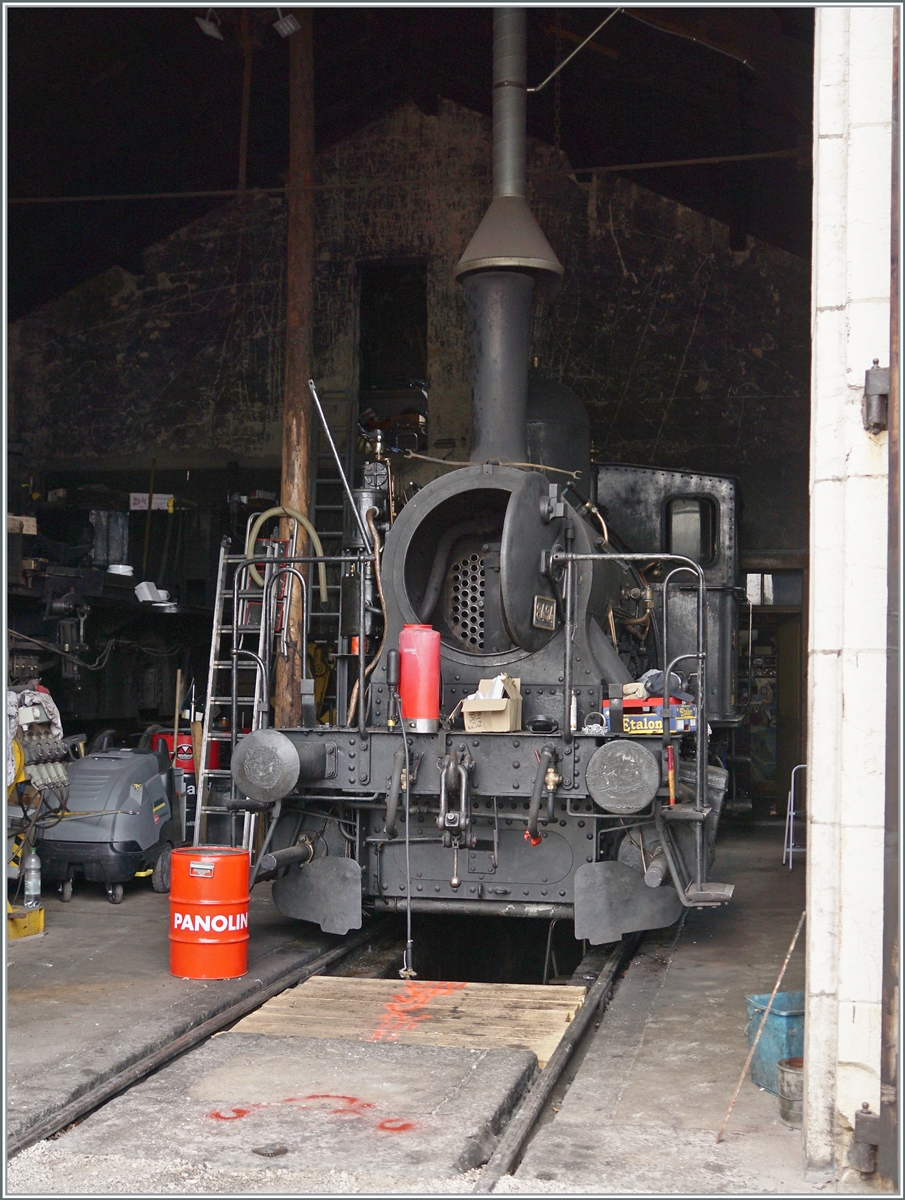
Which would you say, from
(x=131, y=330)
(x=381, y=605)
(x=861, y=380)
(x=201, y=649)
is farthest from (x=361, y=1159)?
(x=131, y=330)

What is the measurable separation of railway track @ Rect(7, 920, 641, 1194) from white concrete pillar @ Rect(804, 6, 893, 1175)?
0.91 metres

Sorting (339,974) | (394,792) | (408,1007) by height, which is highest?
(394,792)

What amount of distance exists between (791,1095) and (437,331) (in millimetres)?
11871

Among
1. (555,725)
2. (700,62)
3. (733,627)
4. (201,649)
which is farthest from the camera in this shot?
(201,649)

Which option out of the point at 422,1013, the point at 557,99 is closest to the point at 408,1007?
the point at 422,1013

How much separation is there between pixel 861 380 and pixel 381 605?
391 cm

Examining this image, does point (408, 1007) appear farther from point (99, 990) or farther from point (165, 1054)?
point (99, 990)

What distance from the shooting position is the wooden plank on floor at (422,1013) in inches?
196

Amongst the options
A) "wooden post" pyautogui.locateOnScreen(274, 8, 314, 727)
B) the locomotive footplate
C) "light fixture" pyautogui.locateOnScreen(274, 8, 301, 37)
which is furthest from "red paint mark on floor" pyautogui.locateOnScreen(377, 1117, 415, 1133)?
Result: "light fixture" pyautogui.locateOnScreen(274, 8, 301, 37)

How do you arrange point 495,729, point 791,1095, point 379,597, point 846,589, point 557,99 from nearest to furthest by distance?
1. point 846,589
2. point 791,1095
3. point 495,729
4. point 379,597
5. point 557,99

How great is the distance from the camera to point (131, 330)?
15523mm

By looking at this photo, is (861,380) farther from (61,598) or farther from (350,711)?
(61,598)

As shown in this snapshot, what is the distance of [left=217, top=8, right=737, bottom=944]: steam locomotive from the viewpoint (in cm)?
594

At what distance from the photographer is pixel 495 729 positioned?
6047 millimetres
